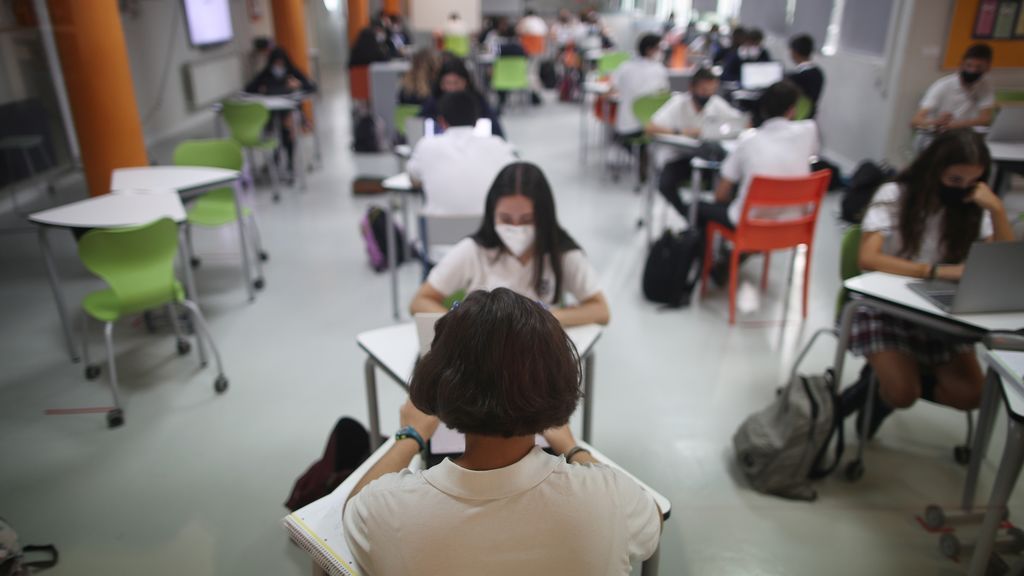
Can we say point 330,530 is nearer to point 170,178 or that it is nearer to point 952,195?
point 952,195

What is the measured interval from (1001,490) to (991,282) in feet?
2.24

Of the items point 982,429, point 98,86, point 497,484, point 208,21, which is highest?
point 208,21

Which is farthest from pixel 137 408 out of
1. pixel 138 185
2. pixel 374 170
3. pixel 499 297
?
pixel 374 170

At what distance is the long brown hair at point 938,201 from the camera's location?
252cm

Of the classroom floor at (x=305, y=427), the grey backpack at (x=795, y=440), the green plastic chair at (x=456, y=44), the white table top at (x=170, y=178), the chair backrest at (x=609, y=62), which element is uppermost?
the green plastic chair at (x=456, y=44)

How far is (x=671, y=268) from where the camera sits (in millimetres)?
4023

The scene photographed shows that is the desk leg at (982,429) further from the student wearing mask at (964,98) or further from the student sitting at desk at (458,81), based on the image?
the student wearing mask at (964,98)

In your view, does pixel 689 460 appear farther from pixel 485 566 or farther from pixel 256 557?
pixel 485 566

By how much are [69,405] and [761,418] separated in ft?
9.87

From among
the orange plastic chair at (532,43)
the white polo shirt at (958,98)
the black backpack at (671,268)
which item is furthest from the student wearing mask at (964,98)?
the orange plastic chair at (532,43)

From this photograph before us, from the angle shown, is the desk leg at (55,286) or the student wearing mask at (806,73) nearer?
the desk leg at (55,286)

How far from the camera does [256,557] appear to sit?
7.40 feet

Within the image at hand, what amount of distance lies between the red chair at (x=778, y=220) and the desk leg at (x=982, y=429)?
153cm

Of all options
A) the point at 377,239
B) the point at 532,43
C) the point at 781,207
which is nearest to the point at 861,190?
the point at 781,207
